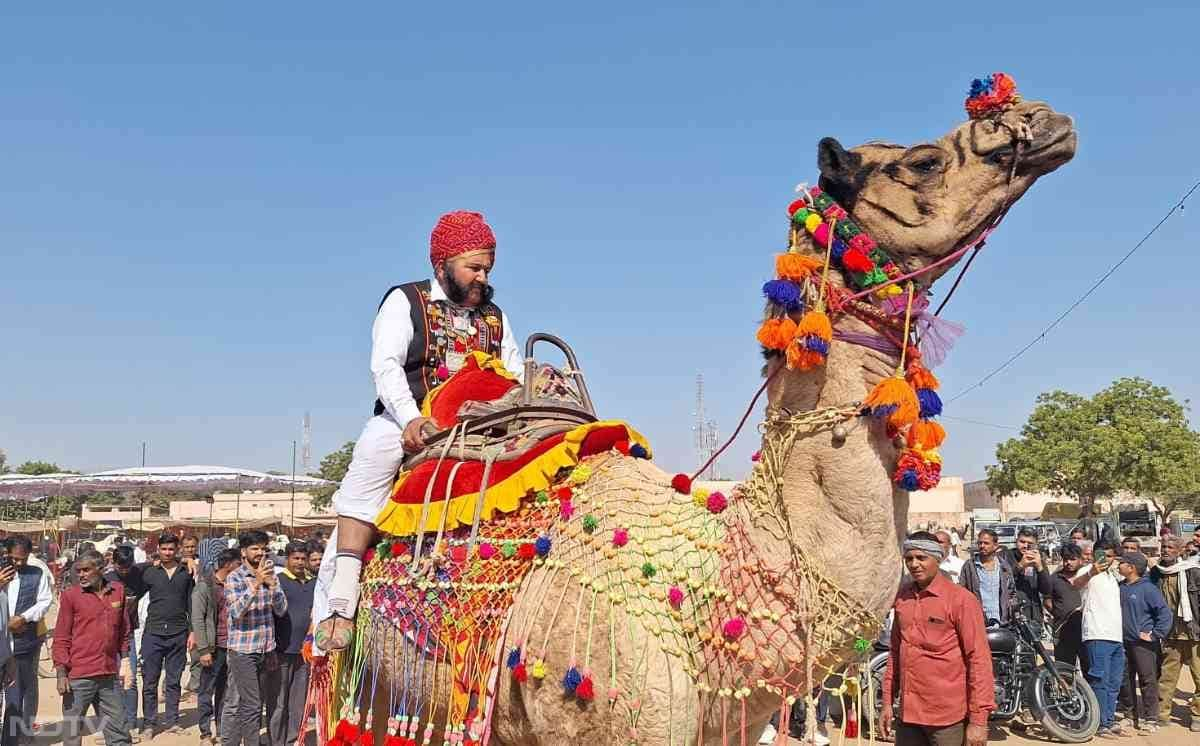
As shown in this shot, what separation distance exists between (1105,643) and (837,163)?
10.9m

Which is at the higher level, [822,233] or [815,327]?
[822,233]

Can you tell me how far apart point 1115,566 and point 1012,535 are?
22002mm

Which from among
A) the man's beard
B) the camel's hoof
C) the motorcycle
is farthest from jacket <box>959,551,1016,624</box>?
the camel's hoof

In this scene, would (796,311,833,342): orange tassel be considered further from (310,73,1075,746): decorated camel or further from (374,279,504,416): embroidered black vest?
(374,279,504,416): embroidered black vest

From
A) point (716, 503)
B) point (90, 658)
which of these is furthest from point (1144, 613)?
point (90, 658)

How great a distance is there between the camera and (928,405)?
11.8 ft

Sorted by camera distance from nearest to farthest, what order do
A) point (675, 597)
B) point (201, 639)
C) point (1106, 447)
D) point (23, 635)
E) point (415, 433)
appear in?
point (675, 597)
point (415, 433)
point (23, 635)
point (201, 639)
point (1106, 447)

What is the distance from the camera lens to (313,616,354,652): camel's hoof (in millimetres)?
4688

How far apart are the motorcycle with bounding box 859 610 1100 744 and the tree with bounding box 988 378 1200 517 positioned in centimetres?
3168

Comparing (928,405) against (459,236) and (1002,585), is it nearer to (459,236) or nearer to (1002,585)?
(459,236)

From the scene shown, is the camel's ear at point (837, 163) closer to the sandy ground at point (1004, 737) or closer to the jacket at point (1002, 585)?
the sandy ground at point (1004, 737)

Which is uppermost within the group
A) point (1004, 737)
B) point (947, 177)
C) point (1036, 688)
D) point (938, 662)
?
point (947, 177)

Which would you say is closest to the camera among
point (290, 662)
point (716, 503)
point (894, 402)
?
point (894, 402)

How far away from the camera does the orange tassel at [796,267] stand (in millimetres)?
3676
